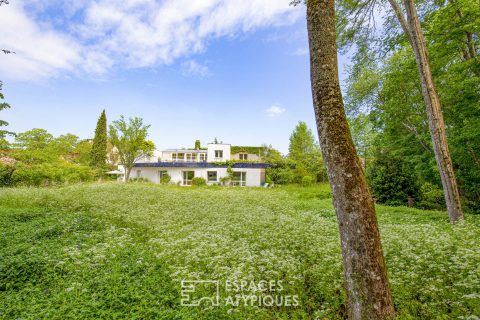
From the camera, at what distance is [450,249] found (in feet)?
14.3

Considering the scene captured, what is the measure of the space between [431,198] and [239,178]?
20839 mm

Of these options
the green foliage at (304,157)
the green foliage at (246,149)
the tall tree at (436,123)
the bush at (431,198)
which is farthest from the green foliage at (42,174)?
the bush at (431,198)

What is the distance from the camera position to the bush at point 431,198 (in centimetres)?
1304

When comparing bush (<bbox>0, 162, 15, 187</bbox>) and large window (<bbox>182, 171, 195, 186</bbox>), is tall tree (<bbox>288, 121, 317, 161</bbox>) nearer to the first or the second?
large window (<bbox>182, 171, 195, 186</bbox>)

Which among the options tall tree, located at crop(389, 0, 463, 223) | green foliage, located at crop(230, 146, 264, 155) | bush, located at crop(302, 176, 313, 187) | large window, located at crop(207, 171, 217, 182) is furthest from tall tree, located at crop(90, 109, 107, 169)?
tall tree, located at crop(389, 0, 463, 223)

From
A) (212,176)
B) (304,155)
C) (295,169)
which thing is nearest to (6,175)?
(212,176)

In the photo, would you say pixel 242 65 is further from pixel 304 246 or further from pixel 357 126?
pixel 304 246

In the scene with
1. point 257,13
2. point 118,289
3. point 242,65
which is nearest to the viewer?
point 118,289

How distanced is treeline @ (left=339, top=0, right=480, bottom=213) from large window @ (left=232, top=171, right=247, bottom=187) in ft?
60.8

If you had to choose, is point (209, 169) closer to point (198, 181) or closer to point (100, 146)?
point (198, 181)

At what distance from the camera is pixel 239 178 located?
3055 cm

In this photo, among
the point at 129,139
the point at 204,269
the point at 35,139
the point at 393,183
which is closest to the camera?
the point at 204,269

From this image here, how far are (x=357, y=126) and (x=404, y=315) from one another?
18030 mm

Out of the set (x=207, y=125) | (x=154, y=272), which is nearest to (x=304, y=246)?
(x=154, y=272)
